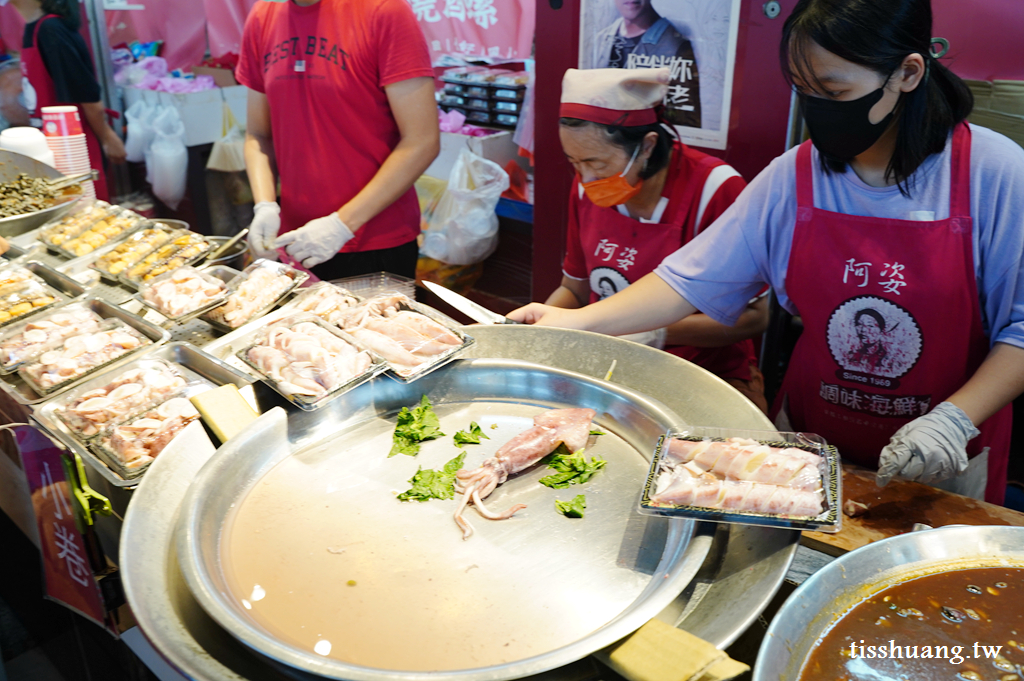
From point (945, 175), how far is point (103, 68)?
22.7 feet

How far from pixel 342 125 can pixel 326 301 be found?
1363 millimetres

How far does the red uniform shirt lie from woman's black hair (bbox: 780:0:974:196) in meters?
0.76

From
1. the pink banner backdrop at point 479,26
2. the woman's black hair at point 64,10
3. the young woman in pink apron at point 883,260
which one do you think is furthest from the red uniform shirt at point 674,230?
the woman's black hair at point 64,10

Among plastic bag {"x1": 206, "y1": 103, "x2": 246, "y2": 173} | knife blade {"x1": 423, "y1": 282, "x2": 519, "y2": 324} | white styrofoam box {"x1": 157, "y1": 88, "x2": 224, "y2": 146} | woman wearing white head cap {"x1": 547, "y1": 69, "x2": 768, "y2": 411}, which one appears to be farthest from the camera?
plastic bag {"x1": 206, "y1": 103, "x2": 246, "y2": 173}

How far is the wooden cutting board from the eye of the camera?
1.37 m

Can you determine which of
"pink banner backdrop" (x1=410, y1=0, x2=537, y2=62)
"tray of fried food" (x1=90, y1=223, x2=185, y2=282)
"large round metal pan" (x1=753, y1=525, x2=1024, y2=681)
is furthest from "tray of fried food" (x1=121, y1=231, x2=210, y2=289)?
"pink banner backdrop" (x1=410, y1=0, x2=537, y2=62)

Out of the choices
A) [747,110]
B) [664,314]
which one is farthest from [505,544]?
[747,110]

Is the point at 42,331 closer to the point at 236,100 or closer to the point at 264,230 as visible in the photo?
the point at 264,230

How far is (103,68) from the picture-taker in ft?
20.9

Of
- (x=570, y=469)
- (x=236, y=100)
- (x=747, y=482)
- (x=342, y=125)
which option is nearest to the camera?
(x=747, y=482)

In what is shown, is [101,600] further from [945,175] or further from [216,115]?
[216,115]

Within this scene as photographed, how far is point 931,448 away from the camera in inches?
61.0

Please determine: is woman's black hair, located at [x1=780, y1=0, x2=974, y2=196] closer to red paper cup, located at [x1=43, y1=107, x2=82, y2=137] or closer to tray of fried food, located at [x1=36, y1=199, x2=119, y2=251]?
tray of fried food, located at [x1=36, y1=199, x2=119, y2=251]

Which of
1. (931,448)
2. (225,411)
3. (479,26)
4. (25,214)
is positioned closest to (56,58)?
(25,214)
